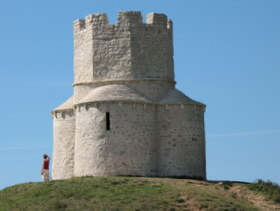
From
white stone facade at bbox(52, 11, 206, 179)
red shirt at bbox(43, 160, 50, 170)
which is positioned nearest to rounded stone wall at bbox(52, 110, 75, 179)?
white stone facade at bbox(52, 11, 206, 179)

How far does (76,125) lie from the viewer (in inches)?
1405

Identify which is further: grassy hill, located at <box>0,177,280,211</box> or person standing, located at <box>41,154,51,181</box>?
person standing, located at <box>41,154,51,181</box>

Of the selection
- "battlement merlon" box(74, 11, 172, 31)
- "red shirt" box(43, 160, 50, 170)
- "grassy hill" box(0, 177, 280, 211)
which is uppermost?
"battlement merlon" box(74, 11, 172, 31)

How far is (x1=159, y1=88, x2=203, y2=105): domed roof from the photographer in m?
35.7

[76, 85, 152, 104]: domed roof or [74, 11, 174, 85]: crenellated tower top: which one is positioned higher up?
[74, 11, 174, 85]: crenellated tower top

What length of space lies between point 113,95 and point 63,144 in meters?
5.03

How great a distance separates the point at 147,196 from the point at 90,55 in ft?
33.8

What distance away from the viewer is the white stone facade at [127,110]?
1347 inches

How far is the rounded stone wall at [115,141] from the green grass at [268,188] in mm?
5468

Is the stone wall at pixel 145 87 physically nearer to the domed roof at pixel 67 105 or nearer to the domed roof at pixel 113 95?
the domed roof at pixel 113 95

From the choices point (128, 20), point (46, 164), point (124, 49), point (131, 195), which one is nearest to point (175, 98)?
point (124, 49)

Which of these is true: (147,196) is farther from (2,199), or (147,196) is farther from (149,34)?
(149,34)

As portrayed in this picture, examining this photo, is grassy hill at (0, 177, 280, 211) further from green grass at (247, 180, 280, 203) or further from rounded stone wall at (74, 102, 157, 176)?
rounded stone wall at (74, 102, 157, 176)

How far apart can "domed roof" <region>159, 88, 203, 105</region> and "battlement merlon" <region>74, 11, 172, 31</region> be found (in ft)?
13.0
